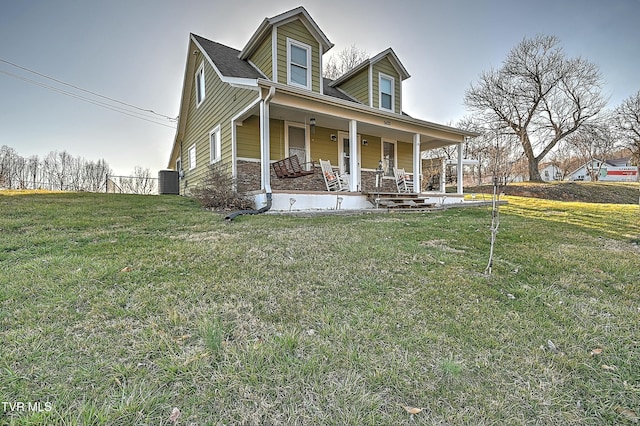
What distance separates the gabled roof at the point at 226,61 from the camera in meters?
8.91

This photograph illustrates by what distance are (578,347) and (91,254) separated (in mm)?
4485

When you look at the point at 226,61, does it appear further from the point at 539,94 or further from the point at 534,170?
the point at 534,170

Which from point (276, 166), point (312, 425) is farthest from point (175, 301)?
point (276, 166)

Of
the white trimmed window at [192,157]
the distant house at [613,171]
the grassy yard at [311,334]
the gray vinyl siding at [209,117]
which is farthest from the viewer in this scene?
the distant house at [613,171]

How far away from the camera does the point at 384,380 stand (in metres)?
1.68

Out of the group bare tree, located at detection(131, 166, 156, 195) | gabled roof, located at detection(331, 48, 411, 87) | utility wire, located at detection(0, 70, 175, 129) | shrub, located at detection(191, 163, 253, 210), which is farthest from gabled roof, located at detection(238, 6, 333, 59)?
bare tree, located at detection(131, 166, 156, 195)

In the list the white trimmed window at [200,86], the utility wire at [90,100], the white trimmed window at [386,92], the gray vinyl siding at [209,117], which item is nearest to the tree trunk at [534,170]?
the white trimmed window at [386,92]

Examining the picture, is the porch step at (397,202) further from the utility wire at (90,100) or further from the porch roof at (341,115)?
the utility wire at (90,100)

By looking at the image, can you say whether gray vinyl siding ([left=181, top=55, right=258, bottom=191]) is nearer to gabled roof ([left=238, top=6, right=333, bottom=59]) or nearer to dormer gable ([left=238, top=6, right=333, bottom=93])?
dormer gable ([left=238, top=6, right=333, bottom=93])

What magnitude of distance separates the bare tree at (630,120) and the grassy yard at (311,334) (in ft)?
101

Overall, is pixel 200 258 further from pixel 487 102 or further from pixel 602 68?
pixel 602 68

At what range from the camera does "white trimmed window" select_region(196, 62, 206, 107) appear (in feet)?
36.5

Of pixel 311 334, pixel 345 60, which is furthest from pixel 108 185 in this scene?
pixel 311 334

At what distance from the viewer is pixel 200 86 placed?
1154cm
